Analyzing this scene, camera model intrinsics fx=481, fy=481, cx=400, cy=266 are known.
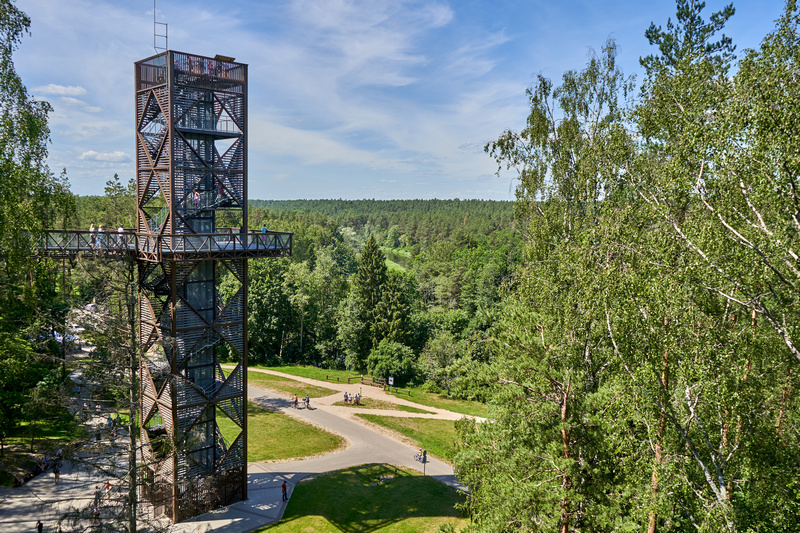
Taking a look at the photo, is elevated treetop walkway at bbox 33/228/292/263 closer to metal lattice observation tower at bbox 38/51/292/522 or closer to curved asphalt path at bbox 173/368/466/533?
metal lattice observation tower at bbox 38/51/292/522

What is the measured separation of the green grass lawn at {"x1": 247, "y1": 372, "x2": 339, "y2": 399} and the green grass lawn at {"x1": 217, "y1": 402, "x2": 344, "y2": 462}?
5.36 m

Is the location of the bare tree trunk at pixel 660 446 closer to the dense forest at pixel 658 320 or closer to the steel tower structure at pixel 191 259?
the dense forest at pixel 658 320

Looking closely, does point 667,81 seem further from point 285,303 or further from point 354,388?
point 285,303

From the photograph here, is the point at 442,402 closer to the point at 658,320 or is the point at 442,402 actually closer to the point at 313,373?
the point at 313,373

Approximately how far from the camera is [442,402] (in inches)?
1494

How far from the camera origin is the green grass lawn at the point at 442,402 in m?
36.5

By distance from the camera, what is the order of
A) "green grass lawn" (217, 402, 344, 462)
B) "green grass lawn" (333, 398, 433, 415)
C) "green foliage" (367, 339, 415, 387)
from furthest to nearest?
"green foliage" (367, 339, 415, 387) → "green grass lawn" (333, 398, 433, 415) → "green grass lawn" (217, 402, 344, 462)

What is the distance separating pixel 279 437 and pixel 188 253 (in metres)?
15.5

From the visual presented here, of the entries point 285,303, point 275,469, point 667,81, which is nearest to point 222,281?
point 285,303

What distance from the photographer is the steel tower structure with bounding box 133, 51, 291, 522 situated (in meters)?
17.4

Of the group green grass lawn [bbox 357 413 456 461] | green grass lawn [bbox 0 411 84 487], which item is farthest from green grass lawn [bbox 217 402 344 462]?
green grass lawn [bbox 0 411 84 487]

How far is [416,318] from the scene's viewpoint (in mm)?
51094

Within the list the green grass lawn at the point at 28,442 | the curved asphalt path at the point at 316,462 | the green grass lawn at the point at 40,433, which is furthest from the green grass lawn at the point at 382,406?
the green grass lawn at the point at 28,442

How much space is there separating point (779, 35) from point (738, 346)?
6.32m
